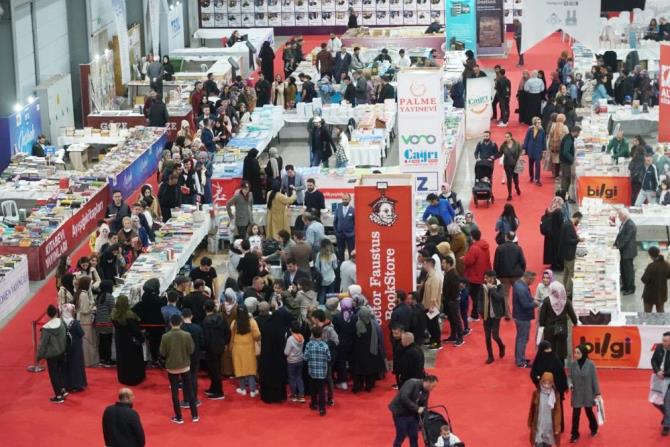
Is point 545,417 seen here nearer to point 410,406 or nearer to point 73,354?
point 410,406

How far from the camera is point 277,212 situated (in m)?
21.0

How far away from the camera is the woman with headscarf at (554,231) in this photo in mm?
20047

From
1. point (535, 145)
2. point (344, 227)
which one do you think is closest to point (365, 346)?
point (344, 227)

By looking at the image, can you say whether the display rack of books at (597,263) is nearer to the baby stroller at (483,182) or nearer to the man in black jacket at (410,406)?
the baby stroller at (483,182)

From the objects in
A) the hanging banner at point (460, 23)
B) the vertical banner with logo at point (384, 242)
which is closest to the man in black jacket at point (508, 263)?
the vertical banner with logo at point (384, 242)

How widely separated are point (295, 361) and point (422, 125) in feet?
24.4

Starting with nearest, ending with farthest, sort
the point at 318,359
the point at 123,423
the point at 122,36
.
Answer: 1. the point at 123,423
2. the point at 318,359
3. the point at 122,36

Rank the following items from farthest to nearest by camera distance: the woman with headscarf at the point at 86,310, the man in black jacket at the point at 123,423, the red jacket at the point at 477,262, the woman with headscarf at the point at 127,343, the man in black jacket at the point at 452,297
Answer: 1. the red jacket at the point at 477,262
2. the man in black jacket at the point at 452,297
3. the woman with headscarf at the point at 86,310
4. the woman with headscarf at the point at 127,343
5. the man in black jacket at the point at 123,423

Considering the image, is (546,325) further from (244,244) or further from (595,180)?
(595,180)

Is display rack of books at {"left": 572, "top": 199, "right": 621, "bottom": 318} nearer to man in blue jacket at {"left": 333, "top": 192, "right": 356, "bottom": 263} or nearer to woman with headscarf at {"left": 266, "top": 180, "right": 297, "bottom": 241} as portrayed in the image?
man in blue jacket at {"left": 333, "top": 192, "right": 356, "bottom": 263}

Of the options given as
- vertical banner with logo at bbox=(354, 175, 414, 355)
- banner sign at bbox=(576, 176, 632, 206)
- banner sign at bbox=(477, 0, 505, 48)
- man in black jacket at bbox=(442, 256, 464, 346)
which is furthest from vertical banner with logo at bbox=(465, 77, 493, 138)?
vertical banner with logo at bbox=(354, 175, 414, 355)

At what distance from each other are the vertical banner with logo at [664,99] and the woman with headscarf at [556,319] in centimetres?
950

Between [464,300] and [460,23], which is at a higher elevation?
[460,23]

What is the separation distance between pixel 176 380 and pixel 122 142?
37.1 feet
